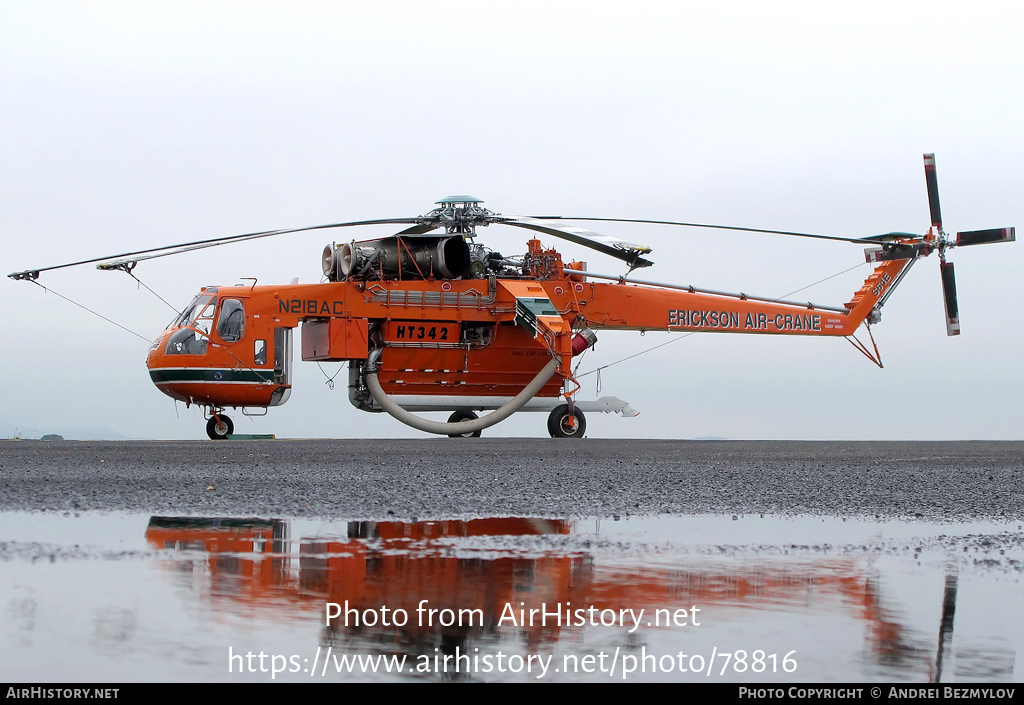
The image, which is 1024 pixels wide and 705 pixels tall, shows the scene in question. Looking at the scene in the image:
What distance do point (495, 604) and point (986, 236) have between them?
2238 centimetres

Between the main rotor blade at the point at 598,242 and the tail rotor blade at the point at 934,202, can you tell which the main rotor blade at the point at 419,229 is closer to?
the main rotor blade at the point at 598,242

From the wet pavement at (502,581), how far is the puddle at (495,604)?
0.5 inches

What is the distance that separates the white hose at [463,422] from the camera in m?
20.0

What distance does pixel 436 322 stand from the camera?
67.2ft

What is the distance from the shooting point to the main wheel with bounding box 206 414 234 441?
64.0 ft

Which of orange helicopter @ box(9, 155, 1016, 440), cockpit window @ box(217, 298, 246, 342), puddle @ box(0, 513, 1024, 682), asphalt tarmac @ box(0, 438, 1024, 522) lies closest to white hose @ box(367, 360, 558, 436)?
orange helicopter @ box(9, 155, 1016, 440)

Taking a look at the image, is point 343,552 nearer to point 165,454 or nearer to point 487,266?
point 165,454

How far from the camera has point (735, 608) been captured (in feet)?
12.3

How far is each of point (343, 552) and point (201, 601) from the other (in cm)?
123

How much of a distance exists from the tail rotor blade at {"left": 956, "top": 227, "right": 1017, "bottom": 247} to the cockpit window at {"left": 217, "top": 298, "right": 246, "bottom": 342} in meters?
15.0

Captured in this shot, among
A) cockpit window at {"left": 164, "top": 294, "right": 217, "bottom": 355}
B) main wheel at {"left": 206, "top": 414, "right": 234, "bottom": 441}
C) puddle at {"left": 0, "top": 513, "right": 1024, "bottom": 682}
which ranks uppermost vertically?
cockpit window at {"left": 164, "top": 294, "right": 217, "bottom": 355}

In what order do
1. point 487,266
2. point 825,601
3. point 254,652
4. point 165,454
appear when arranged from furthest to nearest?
point 487,266, point 165,454, point 825,601, point 254,652

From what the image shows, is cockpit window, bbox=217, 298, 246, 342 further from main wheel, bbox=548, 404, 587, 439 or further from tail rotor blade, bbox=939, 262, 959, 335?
tail rotor blade, bbox=939, 262, 959, 335
